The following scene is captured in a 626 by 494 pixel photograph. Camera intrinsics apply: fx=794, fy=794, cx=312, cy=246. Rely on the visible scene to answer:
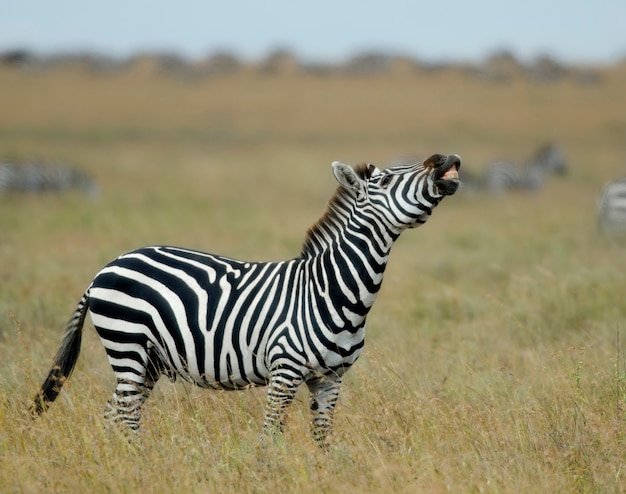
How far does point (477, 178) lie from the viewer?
75.2ft

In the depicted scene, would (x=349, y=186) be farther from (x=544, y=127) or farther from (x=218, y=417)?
(x=544, y=127)


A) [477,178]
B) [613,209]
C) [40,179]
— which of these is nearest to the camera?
[613,209]

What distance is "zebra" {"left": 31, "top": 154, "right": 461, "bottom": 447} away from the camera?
4.48 meters

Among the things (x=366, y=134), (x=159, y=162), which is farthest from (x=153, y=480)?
(x=366, y=134)

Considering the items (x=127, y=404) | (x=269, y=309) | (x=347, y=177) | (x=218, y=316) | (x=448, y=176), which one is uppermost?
(x=448, y=176)

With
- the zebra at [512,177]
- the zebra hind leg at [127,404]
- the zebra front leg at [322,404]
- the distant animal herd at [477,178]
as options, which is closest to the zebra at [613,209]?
the distant animal herd at [477,178]

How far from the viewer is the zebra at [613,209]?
12.8 m

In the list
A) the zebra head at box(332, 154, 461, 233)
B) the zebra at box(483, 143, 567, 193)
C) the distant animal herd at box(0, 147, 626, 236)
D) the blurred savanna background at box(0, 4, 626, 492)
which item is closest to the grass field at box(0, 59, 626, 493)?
the blurred savanna background at box(0, 4, 626, 492)

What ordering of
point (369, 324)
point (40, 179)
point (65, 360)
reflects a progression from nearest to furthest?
point (65, 360) → point (369, 324) → point (40, 179)

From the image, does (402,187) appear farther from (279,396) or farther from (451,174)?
(279,396)

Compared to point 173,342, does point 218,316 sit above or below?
above

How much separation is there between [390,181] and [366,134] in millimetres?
31603

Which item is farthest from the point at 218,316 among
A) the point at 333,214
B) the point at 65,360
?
the point at 65,360

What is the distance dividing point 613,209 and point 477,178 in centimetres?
1002
